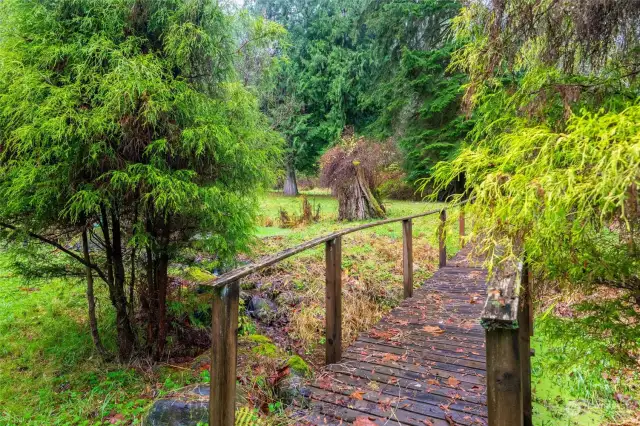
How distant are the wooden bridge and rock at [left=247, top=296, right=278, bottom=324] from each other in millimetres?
1504

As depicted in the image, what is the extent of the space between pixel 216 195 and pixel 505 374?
106 inches

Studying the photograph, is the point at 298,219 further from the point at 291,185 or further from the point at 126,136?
the point at 291,185

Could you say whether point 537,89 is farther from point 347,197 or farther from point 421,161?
point 421,161

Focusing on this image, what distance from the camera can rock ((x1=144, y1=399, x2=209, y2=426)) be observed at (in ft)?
8.72

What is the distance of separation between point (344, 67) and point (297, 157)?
215 inches

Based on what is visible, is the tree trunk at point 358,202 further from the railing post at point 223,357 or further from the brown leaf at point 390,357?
the railing post at point 223,357

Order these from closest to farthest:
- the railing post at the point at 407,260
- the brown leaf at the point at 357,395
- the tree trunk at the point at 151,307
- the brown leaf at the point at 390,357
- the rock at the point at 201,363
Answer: the brown leaf at the point at 357,395 < the brown leaf at the point at 390,357 < the rock at the point at 201,363 < the tree trunk at the point at 151,307 < the railing post at the point at 407,260

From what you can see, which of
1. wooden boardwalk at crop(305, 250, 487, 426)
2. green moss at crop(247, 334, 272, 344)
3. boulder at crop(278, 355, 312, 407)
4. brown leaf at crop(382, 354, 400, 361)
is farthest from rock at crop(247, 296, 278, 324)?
brown leaf at crop(382, 354, 400, 361)

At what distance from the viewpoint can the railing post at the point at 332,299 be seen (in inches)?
132

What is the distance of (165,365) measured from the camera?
373 centimetres

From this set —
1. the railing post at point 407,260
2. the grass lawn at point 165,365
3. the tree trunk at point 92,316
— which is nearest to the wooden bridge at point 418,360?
the railing post at point 407,260

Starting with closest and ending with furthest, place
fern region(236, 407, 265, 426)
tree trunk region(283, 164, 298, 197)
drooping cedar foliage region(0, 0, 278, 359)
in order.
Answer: fern region(236, 407, 265, 426) → drooping cedar foliage region(0, 0, 278, 359) → tree trunk region(283, 164, 298, 197)

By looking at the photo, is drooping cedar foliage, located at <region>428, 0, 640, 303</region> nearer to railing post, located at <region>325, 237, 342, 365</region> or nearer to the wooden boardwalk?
the wooden boardwalk

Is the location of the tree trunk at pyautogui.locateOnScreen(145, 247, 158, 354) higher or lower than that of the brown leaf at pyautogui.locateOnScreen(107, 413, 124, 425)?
higher
